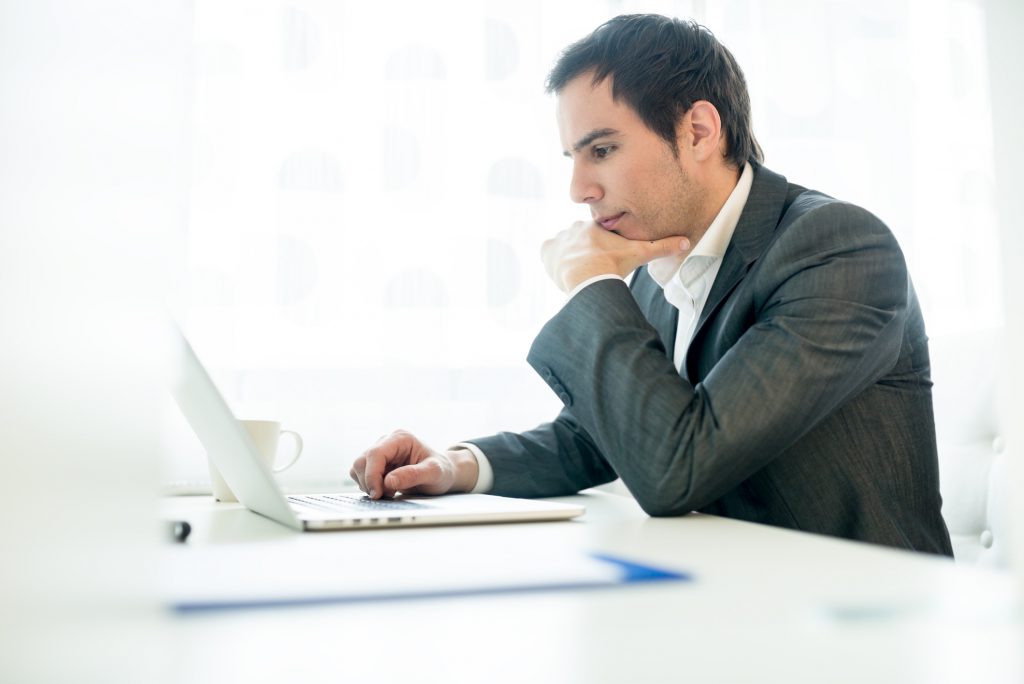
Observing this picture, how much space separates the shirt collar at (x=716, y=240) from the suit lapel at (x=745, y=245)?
2.5 inches

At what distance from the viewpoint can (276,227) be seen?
1582 millimetres

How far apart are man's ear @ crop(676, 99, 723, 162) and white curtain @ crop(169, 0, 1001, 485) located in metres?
0.48

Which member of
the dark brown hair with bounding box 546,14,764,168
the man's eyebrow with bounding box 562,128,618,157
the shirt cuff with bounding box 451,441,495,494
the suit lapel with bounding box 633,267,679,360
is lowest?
the shirt cuff with bounding box 451,441,495,494

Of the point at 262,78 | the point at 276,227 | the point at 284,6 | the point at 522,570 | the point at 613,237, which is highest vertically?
the point at 284,6

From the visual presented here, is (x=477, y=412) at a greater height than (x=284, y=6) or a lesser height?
lesser

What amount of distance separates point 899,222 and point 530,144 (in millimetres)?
889

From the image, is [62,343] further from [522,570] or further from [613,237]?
[613,237]

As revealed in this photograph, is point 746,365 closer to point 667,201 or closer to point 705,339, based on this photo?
point 705,339

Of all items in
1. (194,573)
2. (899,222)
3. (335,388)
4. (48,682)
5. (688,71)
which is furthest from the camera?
(899,222)

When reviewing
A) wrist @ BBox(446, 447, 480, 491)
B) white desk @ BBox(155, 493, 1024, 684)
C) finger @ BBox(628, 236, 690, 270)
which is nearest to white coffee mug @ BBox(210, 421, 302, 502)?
wrist @ BBox(446, 447, 480, 491)

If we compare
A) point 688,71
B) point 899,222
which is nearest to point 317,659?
point 688,71

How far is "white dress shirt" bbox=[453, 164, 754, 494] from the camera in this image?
1.19m

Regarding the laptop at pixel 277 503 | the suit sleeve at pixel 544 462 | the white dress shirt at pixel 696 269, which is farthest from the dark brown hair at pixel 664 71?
the laptop at pixel 277 503

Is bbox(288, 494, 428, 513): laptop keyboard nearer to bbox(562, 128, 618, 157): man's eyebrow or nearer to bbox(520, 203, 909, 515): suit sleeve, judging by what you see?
bbox(520, 203, 909, 515): suit sleeve
